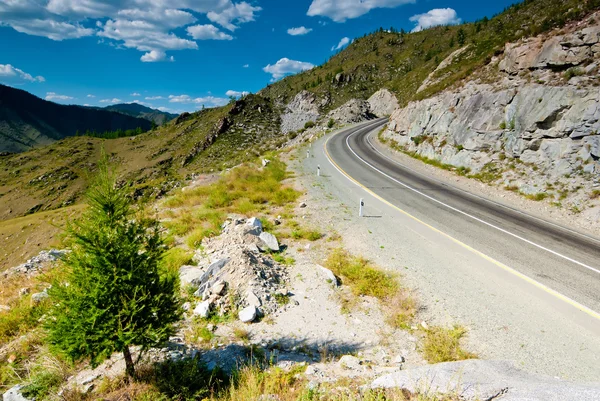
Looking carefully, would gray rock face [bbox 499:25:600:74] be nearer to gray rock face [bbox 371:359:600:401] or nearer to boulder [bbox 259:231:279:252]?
boulder [bbox 259:231:279:252]

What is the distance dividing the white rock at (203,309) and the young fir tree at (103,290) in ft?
7.48

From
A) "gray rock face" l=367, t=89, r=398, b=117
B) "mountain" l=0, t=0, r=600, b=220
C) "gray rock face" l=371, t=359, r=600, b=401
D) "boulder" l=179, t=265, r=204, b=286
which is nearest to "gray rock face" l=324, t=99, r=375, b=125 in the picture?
"mountain" l=0, t=0, r=600, b=220

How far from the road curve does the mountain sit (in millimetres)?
25946

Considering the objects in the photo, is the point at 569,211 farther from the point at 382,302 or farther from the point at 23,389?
the point at 23,389

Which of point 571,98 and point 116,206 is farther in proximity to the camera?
point 571,98

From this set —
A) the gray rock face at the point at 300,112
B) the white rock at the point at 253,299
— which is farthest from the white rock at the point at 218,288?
the gray rock face at the point at 300,112

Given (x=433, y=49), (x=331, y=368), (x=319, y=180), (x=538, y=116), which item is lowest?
(x=331, y=368)

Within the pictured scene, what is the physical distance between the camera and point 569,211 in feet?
47.9

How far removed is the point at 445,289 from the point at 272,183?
12.6m

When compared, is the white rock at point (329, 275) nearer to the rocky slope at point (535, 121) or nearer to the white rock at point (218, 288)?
the white rock at point (218, 288)

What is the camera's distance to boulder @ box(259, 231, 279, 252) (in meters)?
10.6

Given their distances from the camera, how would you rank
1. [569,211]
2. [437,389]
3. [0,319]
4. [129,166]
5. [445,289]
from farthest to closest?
1. [129,166]
2. [569,211]
3. [445,289]
4. [0,319]
5. [437,389]

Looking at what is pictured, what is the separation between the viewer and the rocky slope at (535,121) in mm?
16062

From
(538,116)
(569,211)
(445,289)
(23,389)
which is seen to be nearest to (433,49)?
(538,116)
